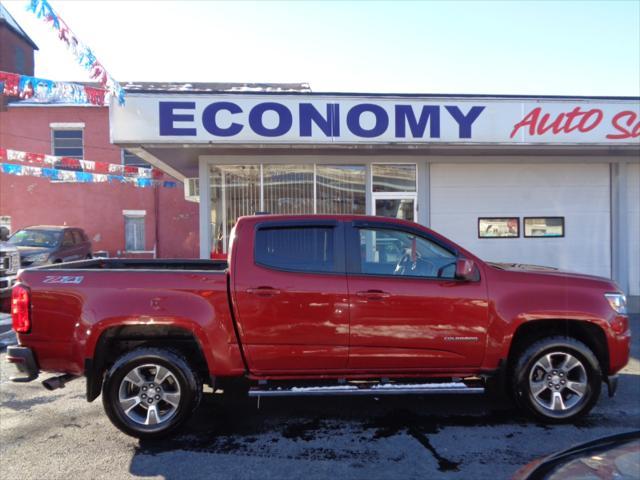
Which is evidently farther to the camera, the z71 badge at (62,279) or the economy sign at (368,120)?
the economy sign at (368,120)

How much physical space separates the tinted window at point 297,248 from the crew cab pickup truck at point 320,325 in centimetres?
1

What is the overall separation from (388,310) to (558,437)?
5.99 ft

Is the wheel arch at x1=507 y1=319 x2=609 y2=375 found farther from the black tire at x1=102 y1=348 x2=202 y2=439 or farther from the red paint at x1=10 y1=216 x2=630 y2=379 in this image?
the black tire at x1=102 y1=348 x2=202 y2=439

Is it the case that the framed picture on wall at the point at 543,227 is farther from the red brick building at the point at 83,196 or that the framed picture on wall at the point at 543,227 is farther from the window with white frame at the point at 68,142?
the window with white frame at the point at 68,142

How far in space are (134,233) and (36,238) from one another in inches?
230

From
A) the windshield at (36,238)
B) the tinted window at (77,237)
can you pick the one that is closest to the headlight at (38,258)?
the windshield at (36,238)

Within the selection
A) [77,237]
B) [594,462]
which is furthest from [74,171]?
[594,462]

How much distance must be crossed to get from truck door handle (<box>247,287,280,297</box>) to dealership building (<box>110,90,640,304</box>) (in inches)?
192

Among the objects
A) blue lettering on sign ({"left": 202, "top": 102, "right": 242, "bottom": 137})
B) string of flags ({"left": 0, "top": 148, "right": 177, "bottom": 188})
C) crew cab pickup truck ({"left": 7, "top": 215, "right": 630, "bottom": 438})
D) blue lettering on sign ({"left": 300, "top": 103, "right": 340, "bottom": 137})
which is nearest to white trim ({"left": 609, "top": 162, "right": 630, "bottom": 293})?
blue lettering on sign ({"left": 300, "top": 103, "right": 340, "bottom": 137})

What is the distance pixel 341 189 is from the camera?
10.2 meters

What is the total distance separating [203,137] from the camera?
8617mm

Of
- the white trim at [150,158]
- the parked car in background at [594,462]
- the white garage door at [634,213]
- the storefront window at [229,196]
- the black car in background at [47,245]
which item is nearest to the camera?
the parked car in background at [594,462]

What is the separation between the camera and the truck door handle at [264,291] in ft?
14.3

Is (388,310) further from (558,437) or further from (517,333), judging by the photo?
(558,437)
